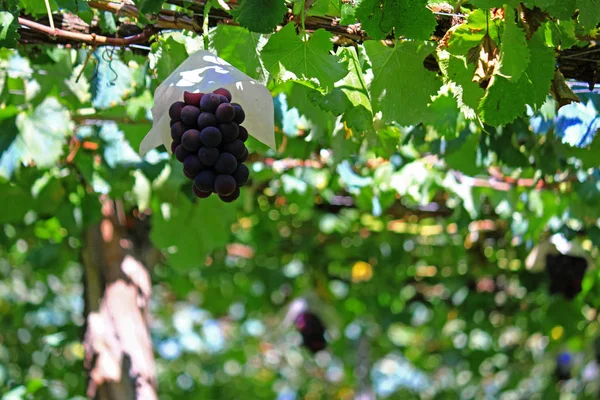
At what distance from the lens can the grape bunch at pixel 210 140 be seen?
1.30m

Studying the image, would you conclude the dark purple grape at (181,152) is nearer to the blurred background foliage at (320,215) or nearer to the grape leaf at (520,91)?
the blurred background foliage at (320,215)

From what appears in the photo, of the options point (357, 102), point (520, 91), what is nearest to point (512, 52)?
point (520, 91)

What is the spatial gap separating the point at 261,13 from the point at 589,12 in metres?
0.52

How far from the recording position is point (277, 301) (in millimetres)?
5742

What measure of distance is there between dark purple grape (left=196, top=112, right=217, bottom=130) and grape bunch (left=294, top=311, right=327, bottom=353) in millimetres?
3543

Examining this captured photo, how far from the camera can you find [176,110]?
1342 millimetres

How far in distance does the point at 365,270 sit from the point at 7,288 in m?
3.68

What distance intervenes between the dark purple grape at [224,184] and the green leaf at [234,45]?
1.19 feet

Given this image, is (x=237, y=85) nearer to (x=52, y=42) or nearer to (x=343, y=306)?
(x=52, y=42)

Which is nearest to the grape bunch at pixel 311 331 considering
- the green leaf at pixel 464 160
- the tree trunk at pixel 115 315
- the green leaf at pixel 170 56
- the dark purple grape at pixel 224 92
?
the tree trunk at pixel 115 315

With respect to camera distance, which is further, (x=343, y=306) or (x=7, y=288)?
(x=7, y=288)

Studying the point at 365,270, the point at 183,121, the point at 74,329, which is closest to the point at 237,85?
the point at 183,121

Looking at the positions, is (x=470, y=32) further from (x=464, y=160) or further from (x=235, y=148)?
(x=464, y=160)

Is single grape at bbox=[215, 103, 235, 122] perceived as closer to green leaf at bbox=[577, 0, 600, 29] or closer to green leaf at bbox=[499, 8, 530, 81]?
green leaf at bbox=[499, 8, 530, 81]
